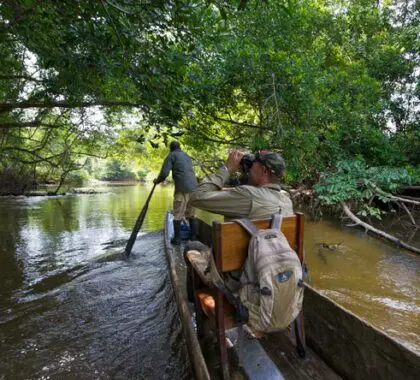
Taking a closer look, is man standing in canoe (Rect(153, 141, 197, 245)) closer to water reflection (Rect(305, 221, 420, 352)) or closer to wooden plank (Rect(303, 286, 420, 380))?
water reflection (Rect(305, 221, 420, 352))

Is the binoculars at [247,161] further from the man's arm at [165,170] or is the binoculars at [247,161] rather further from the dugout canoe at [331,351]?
the man's arm at [165,170]

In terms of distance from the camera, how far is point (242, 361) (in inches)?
87.3

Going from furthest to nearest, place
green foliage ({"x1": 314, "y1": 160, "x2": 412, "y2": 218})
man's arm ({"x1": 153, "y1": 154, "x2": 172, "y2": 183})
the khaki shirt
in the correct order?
1. green foliage ({"x1": 314, "y1": 160, "x2": 412, "y2": 218})
2. man's arm ({"x1": 153, "y1": 154, "x2": 172, "y2": 183})
3. the khaki shirt

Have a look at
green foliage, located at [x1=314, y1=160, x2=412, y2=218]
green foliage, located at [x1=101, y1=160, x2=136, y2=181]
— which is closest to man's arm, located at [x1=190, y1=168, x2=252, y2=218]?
green foliage, located at [x1=314, y1=160, x2=412, y2=218]

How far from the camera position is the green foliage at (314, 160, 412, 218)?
22.6 ft

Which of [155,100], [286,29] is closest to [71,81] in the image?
[155,100]

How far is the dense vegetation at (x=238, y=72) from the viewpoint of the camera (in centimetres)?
300

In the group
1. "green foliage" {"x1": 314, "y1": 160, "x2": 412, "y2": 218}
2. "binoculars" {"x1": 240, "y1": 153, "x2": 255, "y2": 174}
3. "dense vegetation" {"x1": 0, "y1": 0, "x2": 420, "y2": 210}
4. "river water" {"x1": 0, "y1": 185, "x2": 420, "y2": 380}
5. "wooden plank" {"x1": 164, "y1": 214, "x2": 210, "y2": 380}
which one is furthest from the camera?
"green foliage" {"x1": 314, "y1": 160, "x2": 412, "y2": 218}

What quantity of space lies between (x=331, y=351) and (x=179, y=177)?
363cm

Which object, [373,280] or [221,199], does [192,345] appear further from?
[373,280]

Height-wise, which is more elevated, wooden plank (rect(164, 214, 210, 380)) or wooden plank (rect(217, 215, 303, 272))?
wooden plank (rect(217, 215, 303, 272))

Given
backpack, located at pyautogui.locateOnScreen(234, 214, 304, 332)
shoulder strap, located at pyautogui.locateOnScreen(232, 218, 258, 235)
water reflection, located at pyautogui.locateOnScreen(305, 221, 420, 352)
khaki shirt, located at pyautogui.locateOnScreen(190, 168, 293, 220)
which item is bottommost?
water reflection, located at pyautogui.locateOnScreen(305, 221, 420, 352)

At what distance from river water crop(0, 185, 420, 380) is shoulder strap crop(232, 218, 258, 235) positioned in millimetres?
1496

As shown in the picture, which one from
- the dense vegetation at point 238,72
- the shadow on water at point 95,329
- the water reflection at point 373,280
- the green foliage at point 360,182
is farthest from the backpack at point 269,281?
the green foliage at point 360,182
